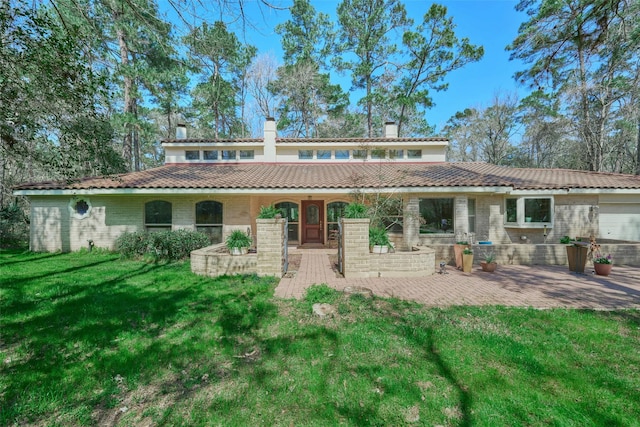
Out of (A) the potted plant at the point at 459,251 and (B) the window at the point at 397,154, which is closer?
(A) the potted plant at the point at 459,251

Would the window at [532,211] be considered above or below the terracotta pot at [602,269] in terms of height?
above

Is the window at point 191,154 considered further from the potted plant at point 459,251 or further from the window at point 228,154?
the potted plant at point 459,251

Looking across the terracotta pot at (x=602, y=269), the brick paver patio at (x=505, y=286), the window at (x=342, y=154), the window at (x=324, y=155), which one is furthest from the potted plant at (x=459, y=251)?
the window at (x=324, y=155)

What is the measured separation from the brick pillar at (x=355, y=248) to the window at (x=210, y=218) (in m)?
6.18

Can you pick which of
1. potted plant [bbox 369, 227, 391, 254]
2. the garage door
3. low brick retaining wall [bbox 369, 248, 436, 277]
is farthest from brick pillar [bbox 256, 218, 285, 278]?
the garage door

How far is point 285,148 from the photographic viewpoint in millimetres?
14586

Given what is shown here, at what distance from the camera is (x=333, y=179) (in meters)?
10.5

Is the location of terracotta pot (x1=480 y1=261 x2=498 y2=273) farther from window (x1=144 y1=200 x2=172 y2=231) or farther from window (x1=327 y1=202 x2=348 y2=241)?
window (x1=144 y1=200 x2=172 y2=231)

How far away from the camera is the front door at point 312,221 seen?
11742 millimetres

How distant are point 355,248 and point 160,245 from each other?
6.76 m

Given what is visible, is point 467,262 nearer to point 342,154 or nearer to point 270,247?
point 270,247

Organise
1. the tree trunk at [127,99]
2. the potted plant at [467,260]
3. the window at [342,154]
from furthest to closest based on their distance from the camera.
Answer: the window at [342,154]
the tree trunk at [127,99]
the potted plant at [467,260]

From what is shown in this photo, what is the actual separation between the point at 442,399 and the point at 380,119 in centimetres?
2565

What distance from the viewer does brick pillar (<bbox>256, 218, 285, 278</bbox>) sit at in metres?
6.44
